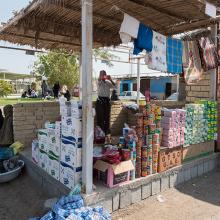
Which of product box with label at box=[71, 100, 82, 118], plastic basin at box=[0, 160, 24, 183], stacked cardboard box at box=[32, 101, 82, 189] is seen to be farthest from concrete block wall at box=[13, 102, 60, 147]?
product box with label at box=[71, 100, 82, 118]

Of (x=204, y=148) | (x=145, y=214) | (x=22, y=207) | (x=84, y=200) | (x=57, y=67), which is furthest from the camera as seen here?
(x=57, y=67)

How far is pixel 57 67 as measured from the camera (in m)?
26.5

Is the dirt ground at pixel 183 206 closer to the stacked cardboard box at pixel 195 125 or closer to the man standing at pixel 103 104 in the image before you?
the stacked cardboard box at pixel 195 125

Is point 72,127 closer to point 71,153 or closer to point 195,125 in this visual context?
point 71,153

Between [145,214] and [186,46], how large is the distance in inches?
132

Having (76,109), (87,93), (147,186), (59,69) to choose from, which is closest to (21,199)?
(76,109)

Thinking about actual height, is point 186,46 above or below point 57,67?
below

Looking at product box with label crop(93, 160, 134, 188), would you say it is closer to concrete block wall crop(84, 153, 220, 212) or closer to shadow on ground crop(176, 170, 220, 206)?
concrete block wall crop(84, 153, 220, 212)

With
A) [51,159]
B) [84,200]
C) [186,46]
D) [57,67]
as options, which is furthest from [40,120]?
[57,67]

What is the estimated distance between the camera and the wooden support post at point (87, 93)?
3316mm

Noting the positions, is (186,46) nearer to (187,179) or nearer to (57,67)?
(187,179)

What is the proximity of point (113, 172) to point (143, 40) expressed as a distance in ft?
6.98

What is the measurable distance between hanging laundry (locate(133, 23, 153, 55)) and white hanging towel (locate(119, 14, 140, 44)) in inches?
5.0

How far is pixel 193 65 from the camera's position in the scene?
541cm
